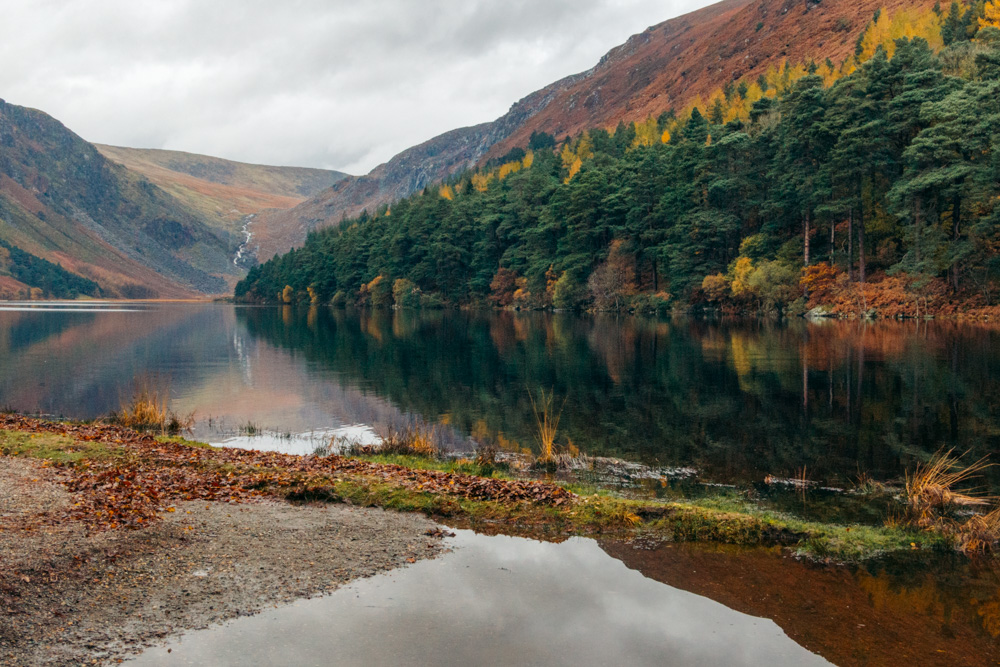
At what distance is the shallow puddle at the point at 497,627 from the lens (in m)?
7.88

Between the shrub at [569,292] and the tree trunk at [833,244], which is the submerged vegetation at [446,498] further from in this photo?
the shrub at [569,292]

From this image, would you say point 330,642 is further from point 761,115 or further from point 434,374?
point 761,115

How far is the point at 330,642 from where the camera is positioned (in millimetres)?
8062

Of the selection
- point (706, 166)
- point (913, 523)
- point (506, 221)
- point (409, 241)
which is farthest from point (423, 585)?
point (409, 241)

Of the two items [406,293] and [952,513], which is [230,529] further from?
[406,293]

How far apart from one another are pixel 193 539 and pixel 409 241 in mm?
138036

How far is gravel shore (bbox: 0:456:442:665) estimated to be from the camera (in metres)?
7.82

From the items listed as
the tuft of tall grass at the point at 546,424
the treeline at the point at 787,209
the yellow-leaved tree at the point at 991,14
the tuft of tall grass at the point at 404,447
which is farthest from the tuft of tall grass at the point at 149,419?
the yellow-leaved tree at the point at 991,14

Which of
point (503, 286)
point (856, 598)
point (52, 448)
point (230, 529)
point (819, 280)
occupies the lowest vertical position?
point (856, 598)

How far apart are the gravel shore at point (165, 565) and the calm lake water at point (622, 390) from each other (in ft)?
29.6

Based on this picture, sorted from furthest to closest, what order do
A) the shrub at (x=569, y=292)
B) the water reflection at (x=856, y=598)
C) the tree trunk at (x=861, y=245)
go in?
the shrub at (x=569, y=292) → the tree trunk at (x=861, y=245) → the water reflection at (x=856, y=598)

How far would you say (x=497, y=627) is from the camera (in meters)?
8.74

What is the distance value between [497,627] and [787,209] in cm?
8057

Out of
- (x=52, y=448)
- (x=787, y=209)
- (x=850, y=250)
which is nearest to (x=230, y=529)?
(x=52, y=448)
